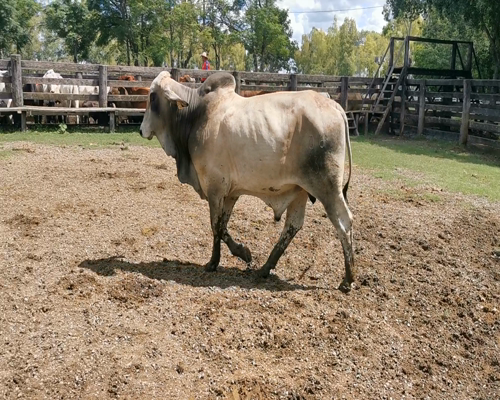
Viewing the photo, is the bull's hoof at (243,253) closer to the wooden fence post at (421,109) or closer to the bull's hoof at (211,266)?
the bull's hoof at (211,266)

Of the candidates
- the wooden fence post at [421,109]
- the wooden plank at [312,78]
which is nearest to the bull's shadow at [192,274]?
the wooden plank at [312,78]

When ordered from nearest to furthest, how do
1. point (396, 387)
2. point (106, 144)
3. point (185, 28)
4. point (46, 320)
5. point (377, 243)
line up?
point (396, 387) < point (46, 320) < point (377, 243) < point (106, 144) < point (185, 28)

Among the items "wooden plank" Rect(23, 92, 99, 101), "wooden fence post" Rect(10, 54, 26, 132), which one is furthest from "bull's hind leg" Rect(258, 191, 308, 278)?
"wooden plank" Rect(23, 92, 99, 101)

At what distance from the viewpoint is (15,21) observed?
37.3 metres

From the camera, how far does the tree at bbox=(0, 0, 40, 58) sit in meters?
35.9

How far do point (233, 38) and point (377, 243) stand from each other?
39.4 metres

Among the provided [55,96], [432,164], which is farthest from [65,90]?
[432,164]

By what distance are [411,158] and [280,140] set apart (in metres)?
8.94

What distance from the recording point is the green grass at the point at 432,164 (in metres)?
10.2

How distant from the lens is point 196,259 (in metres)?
5.99

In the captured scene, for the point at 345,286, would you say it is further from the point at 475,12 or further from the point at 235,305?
the point at 475,12

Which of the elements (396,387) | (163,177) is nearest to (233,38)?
(163,177)

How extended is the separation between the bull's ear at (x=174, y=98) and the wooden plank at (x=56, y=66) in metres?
10.4

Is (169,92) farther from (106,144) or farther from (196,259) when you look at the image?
(106,144)
